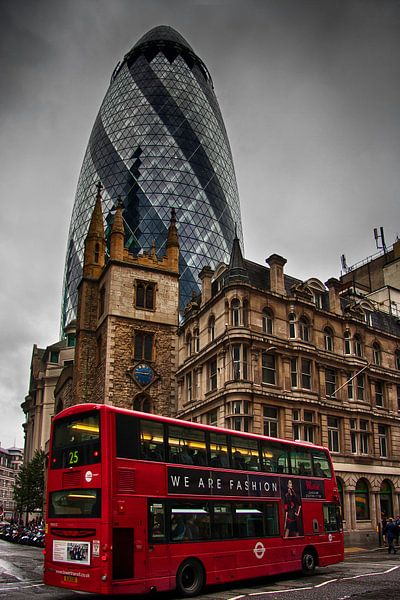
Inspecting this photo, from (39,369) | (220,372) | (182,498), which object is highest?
(39,369)

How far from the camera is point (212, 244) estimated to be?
295ft

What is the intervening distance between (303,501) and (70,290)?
75426mm

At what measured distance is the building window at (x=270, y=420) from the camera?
103 ft

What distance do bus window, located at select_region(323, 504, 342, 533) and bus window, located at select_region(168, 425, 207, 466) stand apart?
6.84 meters

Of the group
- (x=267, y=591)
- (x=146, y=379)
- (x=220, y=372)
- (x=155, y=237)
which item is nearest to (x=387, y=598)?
(x=267, y=591)

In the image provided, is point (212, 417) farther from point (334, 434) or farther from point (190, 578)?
point (190, 578)

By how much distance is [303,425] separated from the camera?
1281 inches

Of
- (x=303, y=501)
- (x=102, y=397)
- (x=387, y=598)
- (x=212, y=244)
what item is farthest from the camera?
(x=212, y=244)

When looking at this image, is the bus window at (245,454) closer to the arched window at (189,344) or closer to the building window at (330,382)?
the building window at (330,382)

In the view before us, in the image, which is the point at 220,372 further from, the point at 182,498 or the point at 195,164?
the point at 195,164

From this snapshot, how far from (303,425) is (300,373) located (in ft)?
9.52

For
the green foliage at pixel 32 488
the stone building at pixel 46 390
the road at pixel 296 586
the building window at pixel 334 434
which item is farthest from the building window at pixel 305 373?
the stone building at pixel 46 390

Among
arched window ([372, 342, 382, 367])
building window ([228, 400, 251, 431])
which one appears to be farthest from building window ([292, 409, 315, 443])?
arched window ([372, 342, 382, 367])

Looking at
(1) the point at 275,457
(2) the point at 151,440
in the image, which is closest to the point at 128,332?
(1) the point at 275,457
